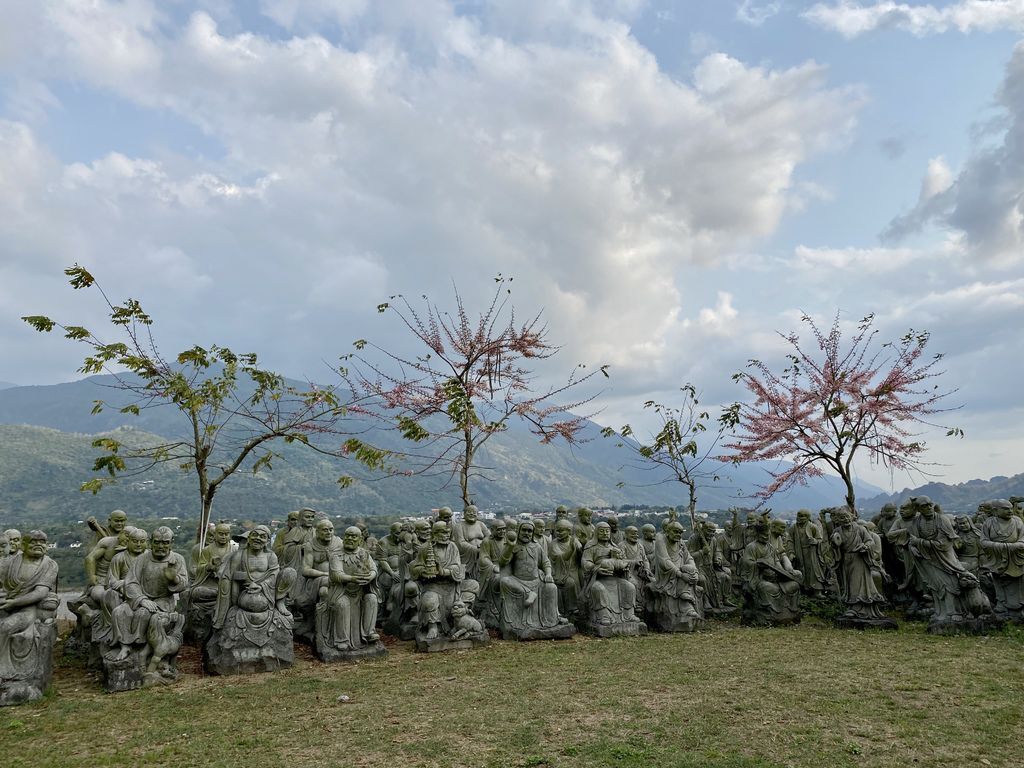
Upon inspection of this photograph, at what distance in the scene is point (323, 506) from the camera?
110812mm

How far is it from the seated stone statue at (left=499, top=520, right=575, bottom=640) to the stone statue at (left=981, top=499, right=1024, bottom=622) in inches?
319

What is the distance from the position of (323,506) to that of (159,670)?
105489 millimetres

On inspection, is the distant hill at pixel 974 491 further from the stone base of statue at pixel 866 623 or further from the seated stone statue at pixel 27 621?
the seated stone statue at pixel 27 621

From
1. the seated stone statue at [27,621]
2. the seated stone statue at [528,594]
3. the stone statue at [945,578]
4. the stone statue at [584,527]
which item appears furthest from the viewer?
the stone statue at [584,527]

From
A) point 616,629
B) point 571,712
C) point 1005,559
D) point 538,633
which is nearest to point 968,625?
point 1005,559

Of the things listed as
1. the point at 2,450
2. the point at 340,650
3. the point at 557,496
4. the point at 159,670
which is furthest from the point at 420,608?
the point at 557,496

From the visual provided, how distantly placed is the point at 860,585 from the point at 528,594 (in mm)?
6710

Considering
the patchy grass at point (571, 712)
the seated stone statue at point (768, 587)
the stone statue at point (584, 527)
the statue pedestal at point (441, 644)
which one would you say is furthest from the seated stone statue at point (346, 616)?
the seated stone statue at point (768, 587)

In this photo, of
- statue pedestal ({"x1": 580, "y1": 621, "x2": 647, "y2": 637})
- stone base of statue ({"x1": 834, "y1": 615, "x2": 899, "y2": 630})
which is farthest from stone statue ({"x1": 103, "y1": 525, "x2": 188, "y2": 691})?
stone base of statue ({"x1": 834, "y1": 615, "x2": 899, "y2": 630})

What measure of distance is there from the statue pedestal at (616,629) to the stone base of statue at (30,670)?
886cm

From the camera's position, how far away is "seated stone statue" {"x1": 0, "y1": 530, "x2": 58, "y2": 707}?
891cm

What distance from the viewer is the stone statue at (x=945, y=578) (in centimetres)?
1228

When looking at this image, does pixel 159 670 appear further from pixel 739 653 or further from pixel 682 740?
pixel 739 653

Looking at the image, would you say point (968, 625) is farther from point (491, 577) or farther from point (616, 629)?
point (491, 577)
